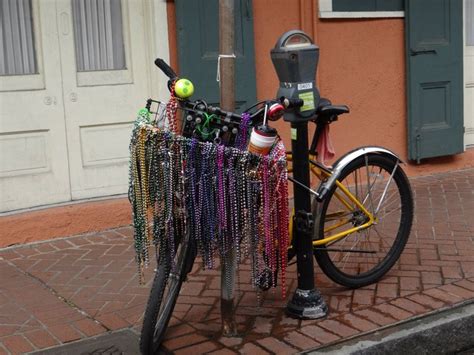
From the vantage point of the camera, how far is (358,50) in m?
7.34

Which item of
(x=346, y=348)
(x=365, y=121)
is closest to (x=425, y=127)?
(x=365, y=121)

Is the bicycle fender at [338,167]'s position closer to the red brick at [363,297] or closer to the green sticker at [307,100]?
the green sticker at [307,100]

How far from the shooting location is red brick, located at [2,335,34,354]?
3.75m

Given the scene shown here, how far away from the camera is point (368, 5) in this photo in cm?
744

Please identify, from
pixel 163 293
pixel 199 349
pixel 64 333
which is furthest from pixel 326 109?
pixel 64 333

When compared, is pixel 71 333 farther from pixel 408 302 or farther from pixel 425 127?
pixel 425 127

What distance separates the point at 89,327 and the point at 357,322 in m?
1.51

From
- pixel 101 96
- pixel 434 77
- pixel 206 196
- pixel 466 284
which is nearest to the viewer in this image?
pixel 206 196

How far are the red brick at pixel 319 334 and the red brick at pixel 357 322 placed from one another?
0.18 m

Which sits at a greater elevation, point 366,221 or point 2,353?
point 366,221

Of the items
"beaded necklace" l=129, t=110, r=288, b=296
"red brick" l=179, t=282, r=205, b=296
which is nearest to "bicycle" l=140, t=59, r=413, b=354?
"beaded necklace" l=129, t=110, r=288, b=296

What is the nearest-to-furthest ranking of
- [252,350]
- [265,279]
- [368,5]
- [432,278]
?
1. [252,350]
2. [265,279]
3. [432,278]
4. [368,5]

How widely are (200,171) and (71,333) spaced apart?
4.18 feet

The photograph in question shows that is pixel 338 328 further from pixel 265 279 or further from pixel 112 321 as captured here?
pixel 112 321
